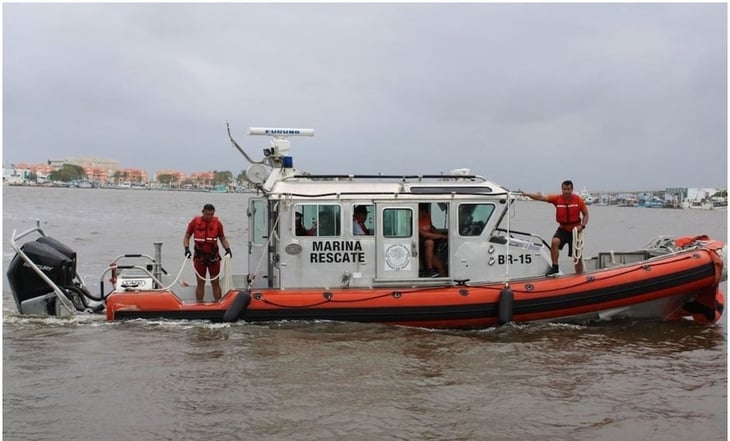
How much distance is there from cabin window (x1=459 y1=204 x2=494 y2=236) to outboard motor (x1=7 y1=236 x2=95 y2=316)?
203 inches

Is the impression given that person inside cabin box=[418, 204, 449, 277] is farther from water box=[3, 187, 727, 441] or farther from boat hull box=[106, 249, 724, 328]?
water box=[3, 187, 727, 441]

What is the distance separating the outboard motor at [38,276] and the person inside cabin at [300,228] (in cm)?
306

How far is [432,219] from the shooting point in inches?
361

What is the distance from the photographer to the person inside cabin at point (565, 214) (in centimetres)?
918

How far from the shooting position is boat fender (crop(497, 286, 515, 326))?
28.8ft

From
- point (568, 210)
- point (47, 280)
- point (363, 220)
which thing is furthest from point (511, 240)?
point (47, 280)

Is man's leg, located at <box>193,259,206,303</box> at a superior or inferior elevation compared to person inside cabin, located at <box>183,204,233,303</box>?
inferior

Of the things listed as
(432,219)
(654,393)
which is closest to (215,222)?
(432,219)

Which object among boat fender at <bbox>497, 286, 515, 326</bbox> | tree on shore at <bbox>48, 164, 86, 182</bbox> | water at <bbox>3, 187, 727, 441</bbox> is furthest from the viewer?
tree on shore at <bbox>48, 164, 86, 182</bbox>

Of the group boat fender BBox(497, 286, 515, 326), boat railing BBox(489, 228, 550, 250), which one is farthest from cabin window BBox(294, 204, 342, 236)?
boat fender BBox(497, 286, 515, 326)

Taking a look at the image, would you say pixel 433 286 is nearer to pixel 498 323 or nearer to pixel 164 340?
pixel 498 323

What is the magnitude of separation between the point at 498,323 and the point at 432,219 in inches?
60.4

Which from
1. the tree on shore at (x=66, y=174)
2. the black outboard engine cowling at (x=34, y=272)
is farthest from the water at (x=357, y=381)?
the tree on shore at (x=66, y=174)

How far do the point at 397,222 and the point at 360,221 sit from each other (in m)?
0.47
